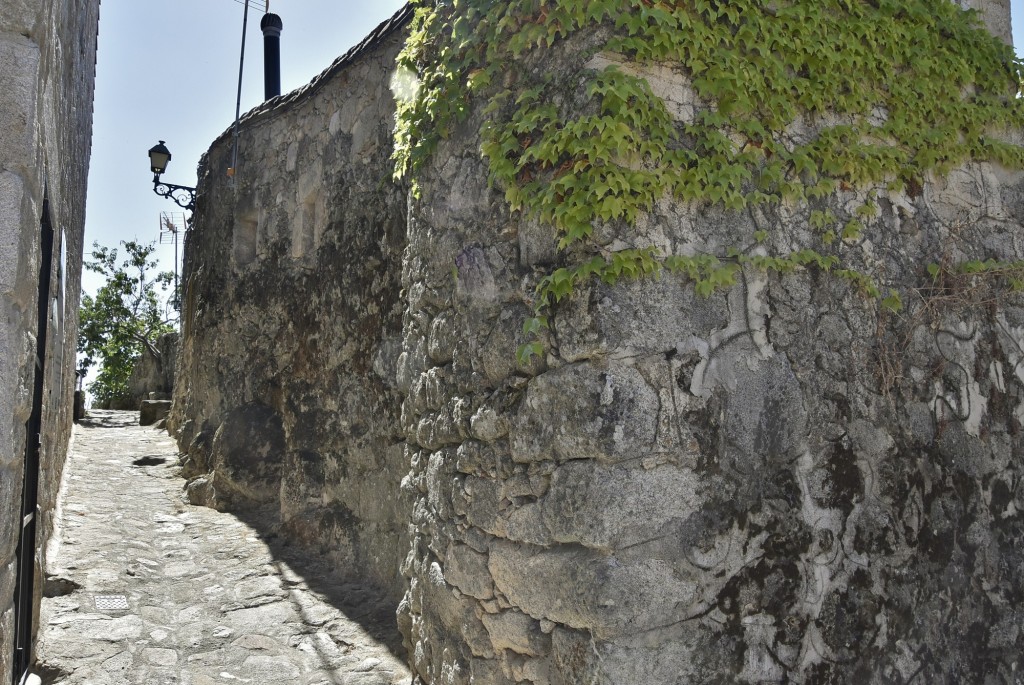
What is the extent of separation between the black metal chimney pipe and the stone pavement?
6956mm

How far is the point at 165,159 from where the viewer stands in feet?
27.3

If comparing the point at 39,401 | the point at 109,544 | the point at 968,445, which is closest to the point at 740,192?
the point at 968,445

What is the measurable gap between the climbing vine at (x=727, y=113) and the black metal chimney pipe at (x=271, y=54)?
29.3 ft

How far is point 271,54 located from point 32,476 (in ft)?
31.8

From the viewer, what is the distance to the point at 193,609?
403 centimetres

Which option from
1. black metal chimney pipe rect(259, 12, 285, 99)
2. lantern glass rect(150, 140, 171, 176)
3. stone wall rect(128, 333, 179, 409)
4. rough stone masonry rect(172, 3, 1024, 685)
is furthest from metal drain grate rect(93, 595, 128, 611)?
stone wall rect(128, 333, 179, 409)

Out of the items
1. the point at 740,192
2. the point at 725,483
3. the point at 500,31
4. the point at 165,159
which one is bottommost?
the point at 725,483

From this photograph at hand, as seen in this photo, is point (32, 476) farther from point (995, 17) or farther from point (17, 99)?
point (995, 17)

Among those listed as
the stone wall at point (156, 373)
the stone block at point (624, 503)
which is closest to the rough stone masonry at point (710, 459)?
the stone block at point (624, 503)

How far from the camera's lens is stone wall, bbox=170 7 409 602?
450 centimetres

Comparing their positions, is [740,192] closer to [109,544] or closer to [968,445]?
[968,445]

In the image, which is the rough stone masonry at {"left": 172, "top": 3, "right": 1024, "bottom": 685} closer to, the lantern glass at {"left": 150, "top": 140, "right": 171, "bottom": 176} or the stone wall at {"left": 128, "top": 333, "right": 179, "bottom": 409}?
the lantern glass at {"left": 150, "top": 140, "right": 171, "bottom": 176}

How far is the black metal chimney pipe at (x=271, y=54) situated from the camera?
11.0m

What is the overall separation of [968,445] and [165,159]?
26.1 feet
